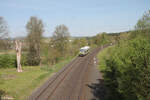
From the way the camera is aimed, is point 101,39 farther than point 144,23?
Yes

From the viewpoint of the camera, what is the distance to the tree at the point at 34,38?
35656 mm

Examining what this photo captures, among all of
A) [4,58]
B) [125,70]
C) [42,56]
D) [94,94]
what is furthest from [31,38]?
[125,70]

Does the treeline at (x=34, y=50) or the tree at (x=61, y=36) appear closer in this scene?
the treeline at (x=34, y=50)

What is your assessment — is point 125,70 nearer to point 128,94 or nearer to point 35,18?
point 128,94

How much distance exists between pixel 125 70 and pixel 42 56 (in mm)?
32489

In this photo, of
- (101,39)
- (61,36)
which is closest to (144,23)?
(61,36)

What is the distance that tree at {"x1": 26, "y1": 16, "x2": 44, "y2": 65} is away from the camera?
35656 millimetres

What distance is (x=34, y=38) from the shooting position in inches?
1420

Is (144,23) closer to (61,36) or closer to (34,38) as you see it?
(34,38)

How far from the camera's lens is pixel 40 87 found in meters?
14.4

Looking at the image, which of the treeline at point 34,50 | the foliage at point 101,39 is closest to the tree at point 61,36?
the treeline at point 34,50

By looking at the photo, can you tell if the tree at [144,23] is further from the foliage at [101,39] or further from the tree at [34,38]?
the foliage at [101,39]

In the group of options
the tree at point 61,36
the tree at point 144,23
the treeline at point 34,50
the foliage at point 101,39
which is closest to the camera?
the tree at point 144,23

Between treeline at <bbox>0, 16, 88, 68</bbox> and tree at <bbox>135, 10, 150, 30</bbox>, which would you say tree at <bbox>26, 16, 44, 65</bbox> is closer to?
treeline at <bbox>0, 16, 88, 68</bbox>
